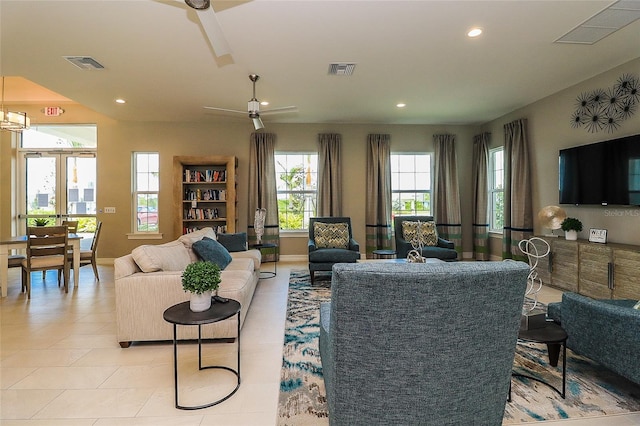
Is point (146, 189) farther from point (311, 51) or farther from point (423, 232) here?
point (423, 232)

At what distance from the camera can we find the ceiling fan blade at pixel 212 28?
85.3 inches

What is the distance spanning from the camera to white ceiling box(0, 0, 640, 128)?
2711mm

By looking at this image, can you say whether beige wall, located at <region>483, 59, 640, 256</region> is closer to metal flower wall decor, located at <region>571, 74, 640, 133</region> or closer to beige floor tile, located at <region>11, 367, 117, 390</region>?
metal flower wall decor, located at <region>571, 74, 640, 133</region>

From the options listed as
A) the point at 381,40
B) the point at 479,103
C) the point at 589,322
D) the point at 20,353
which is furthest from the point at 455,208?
the point at 20,353

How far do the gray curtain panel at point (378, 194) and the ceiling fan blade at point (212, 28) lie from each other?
4.14 metres

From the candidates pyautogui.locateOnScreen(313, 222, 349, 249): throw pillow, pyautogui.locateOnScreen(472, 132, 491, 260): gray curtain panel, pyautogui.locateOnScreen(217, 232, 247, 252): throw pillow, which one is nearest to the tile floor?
pyautogui.locateOnScreen(217, 232, 247, 252): throw pillow

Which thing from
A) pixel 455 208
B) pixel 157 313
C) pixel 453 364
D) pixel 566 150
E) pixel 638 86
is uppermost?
pixel 638 86

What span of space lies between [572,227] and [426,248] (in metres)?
1.85

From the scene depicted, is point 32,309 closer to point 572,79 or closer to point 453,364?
point 453,364

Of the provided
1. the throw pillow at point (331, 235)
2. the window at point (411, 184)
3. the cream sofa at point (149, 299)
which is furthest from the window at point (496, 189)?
the cream sofa at point (149, 299)

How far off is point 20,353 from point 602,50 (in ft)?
20.6

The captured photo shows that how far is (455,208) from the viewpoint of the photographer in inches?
254

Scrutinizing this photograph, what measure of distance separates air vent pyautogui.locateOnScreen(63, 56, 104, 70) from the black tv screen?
6168mm

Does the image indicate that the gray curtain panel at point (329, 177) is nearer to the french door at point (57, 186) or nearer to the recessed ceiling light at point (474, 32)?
the recessed ceiling light at point (474, 32)
